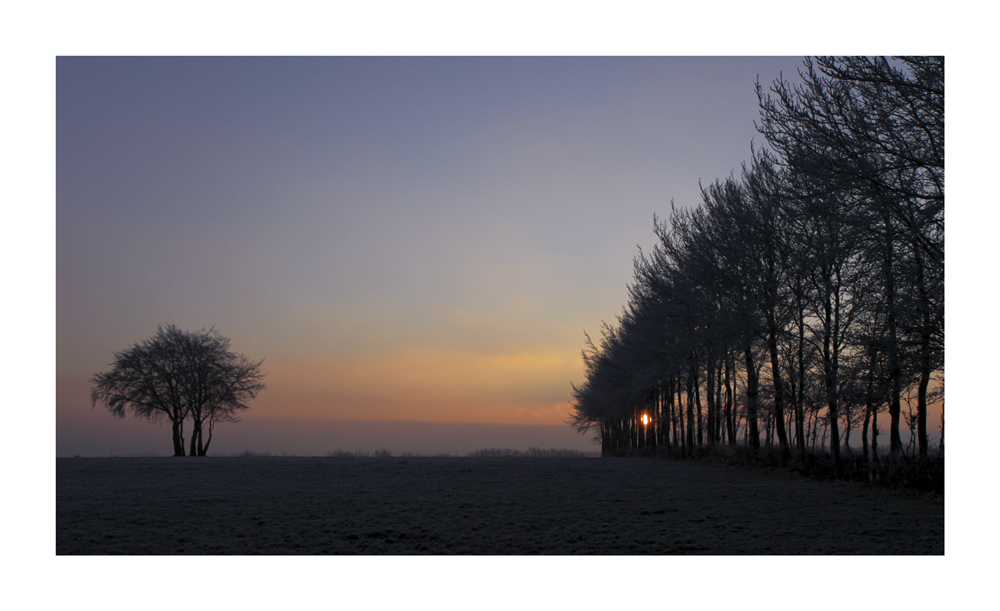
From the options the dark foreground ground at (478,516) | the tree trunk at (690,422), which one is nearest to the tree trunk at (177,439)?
the dark foreground ground at (478,516)

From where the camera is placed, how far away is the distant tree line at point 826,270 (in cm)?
1102

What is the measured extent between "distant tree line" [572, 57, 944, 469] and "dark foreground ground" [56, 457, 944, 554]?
2889 mm

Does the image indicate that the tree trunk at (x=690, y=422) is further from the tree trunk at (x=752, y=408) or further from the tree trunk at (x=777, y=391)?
the tree trunk at (x=777, y=391)

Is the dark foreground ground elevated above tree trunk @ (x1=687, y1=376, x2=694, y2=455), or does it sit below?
above

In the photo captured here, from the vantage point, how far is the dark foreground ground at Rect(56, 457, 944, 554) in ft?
23.8

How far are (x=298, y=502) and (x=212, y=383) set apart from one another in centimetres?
2903

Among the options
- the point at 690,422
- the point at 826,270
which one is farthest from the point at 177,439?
the point at 826,270

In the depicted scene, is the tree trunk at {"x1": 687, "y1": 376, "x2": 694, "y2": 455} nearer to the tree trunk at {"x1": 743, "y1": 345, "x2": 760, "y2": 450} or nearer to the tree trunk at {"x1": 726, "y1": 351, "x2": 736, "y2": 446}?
the tree trunk at {"x1": 726, "y1": 351, "x2": 736, "y2": 446}

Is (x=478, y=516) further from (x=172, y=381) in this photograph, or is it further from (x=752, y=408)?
(x=172, y=381)

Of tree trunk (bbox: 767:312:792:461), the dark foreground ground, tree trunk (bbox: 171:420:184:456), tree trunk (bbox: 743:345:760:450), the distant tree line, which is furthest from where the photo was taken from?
tree trunk (bbox: 171:420:184:456)

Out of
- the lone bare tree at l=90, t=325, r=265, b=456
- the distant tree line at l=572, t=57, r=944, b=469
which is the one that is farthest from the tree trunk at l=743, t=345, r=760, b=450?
the lone bare tree at l=90, t=325, r=265, b=456

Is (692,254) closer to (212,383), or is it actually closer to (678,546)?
(678,546)

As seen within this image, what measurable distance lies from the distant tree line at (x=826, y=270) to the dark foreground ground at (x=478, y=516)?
2.89 metres

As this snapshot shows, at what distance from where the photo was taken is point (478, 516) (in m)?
9.05
